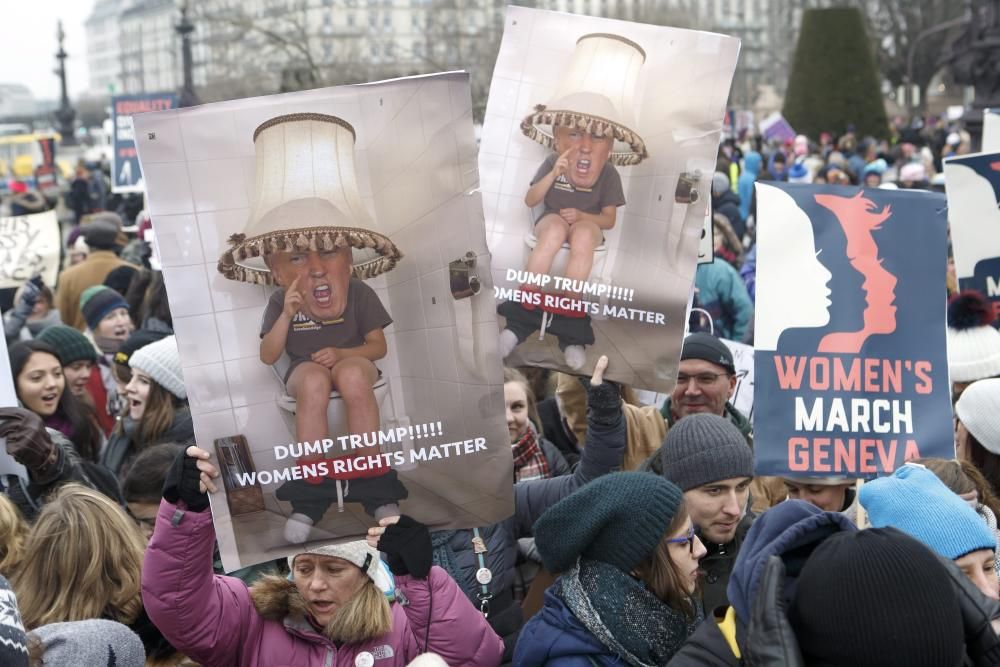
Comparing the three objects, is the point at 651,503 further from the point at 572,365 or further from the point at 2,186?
the point at 2,186

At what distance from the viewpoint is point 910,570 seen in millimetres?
2205

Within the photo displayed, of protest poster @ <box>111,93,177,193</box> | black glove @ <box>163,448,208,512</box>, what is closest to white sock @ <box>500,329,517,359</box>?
black glove @ <box>163,448,208,512</box>

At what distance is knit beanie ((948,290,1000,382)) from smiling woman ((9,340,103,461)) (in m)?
3.58

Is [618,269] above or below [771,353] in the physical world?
above

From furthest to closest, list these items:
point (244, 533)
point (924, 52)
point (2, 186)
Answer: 1. point (924, 52)
2. point (2, 186)
3. point (244, 533)

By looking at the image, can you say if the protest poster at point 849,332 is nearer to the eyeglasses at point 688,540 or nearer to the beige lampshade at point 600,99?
the beige lampshade at point 600,99

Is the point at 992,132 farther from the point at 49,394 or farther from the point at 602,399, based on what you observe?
the point at 49,394

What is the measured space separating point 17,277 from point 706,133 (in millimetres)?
6183

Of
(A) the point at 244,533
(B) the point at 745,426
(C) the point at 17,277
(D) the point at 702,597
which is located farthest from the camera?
(C) the point at 17,277

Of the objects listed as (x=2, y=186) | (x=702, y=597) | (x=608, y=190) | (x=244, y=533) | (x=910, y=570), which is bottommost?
(x=2, y=186)

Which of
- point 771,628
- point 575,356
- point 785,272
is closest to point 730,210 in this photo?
point 785,272

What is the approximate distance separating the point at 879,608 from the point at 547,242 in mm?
2029

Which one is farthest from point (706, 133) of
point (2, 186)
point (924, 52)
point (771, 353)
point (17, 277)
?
point (924, 52)

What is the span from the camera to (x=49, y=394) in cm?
567
